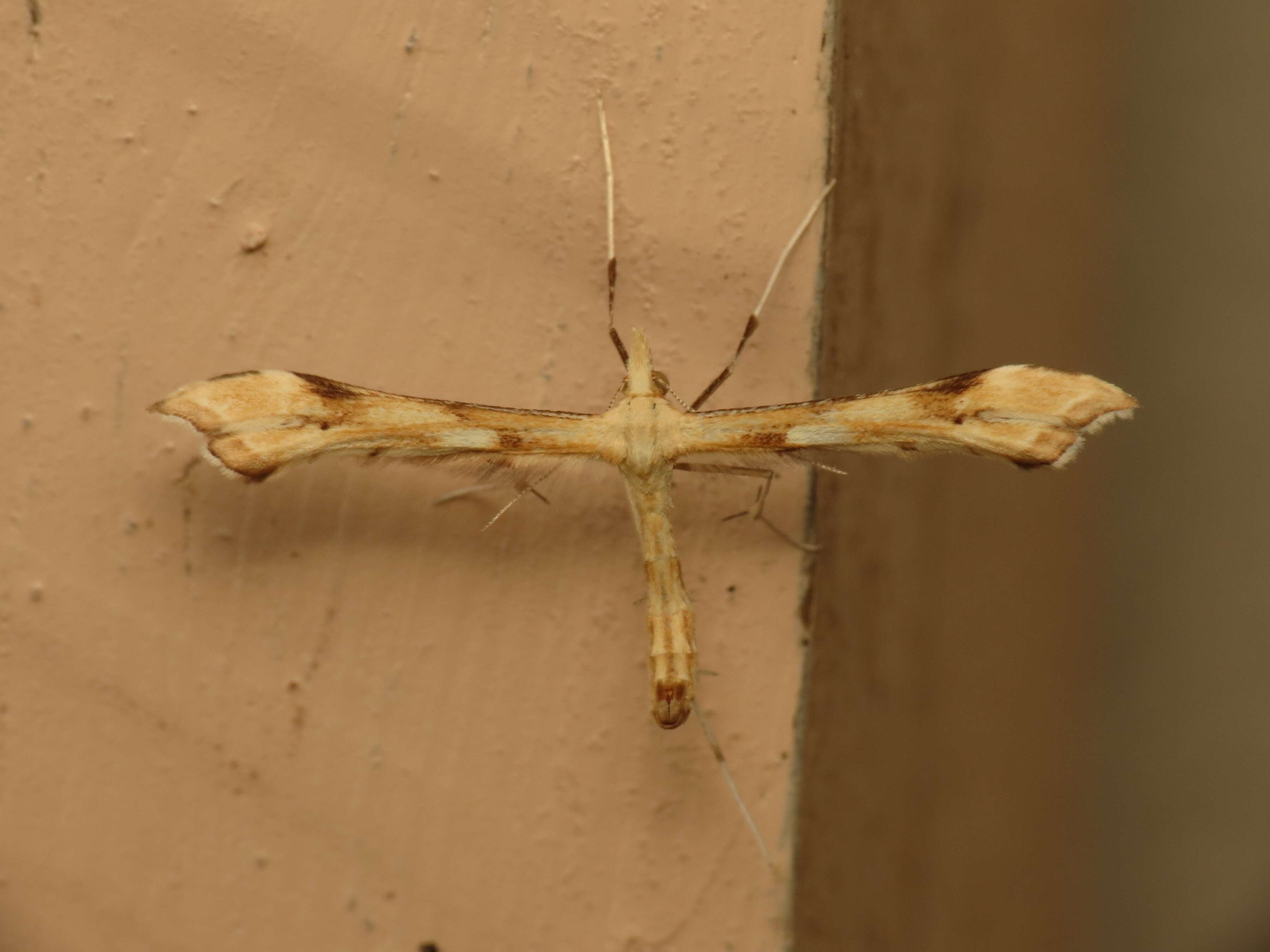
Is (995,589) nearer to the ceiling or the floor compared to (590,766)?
nearer to the ceiling

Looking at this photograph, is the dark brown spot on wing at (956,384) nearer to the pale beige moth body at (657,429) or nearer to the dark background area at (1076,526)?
the pale beige moth body at (657,429)

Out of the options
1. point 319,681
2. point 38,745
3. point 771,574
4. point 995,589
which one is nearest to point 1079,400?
point 771,574

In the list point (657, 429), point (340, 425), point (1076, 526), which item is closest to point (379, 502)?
point (340, 425)

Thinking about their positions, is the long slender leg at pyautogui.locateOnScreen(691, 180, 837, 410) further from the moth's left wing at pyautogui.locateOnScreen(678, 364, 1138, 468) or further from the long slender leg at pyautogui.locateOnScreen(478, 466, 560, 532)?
the long slender leg at pyautogui.locateOnScreen(478, 466, 560, 532)

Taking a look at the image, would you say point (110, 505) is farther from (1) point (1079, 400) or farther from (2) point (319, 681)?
(1) point (1079, 400)

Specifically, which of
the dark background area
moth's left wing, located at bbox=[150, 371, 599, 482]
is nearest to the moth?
moth's left wing, located at bbox=[150, 371, 599, 482]

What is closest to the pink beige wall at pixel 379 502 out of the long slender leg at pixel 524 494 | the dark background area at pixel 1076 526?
the long slender leg at pixel 524 494
